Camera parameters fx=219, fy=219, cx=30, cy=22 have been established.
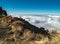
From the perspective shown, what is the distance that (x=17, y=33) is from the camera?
92.7 ft

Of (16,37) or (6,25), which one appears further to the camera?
(6,25)

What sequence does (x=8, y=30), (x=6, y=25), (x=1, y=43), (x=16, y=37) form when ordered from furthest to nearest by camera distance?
(x=6, y=25) → (x=8, y=30) → (x=16, y=37) → (x=1, y=43)

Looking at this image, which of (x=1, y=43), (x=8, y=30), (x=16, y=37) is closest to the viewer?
(x=1, y=43)

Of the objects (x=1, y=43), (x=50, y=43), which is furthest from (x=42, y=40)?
(x=1, y=43)

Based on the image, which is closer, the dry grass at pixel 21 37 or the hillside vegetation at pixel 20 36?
the dry grass at pixel 21 37

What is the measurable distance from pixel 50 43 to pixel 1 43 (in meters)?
5.71

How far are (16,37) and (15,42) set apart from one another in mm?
1519

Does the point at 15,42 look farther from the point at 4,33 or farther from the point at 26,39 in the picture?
the point at 4,33

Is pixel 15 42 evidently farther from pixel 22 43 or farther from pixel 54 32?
pixel 54 32

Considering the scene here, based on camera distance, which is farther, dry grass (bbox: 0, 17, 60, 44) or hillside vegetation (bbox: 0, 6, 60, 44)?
hillside vegetation (bbox: 0, 6, 60, 44)

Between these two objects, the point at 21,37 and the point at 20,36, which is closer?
the point at 21,37

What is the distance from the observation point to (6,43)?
25.5 m

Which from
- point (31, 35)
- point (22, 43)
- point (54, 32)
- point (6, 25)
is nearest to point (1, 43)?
point (22, 43)

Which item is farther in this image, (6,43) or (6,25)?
(6,25)
